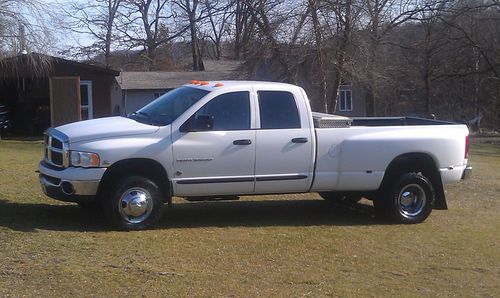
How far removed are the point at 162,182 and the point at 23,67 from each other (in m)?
19.5

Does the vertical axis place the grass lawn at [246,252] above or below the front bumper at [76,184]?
below

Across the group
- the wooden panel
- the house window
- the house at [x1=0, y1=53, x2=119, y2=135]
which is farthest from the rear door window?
the house window

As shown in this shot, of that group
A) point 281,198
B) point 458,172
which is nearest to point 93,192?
point 281,198

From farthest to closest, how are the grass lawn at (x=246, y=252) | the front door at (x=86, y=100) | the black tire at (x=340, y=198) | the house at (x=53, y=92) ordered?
the front door at (x=86, y=100)
the house at (x=53, y=92)
the black tire at (x=340, y=198)
the grass lawn at (x=246, y=252)

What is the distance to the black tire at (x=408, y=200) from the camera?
915 centimetres

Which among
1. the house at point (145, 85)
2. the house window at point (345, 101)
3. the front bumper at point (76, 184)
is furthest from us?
the house window at point (345, 101)

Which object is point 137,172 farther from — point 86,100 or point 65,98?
point 86,100

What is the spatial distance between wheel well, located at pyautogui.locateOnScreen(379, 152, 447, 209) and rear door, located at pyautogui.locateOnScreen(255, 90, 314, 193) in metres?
1.25

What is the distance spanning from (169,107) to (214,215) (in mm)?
1704

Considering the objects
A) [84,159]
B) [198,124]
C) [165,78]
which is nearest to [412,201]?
[198,124]

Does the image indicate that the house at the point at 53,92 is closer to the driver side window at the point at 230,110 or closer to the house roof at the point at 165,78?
the house roof at the point at 165,78

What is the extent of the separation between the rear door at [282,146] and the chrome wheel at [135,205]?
4.63 ft

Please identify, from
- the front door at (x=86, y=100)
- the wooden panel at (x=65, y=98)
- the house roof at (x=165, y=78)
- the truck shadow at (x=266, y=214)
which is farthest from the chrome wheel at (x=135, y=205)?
the house roof at (x=165, y=78)

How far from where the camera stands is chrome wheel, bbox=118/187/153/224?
788 centimetres
